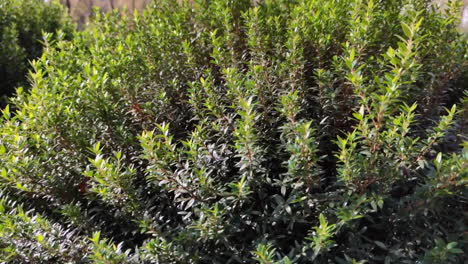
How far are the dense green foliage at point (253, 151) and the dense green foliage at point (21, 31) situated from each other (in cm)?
208

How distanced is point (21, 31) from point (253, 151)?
4895 millimetres

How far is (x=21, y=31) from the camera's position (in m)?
5.39

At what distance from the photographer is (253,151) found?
193cm

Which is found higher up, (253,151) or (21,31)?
(21,31)

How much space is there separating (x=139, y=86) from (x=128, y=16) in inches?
56.6

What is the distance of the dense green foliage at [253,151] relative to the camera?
1.87m

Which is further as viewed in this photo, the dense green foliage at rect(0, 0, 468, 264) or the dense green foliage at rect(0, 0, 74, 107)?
the dense green foliage at rect(0, 0, 74, 107)

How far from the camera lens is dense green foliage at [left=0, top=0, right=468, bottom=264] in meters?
1.87

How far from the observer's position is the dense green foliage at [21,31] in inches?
185

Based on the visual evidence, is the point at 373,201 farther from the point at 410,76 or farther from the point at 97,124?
the point at 97,124

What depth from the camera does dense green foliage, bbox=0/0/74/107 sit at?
471 cm

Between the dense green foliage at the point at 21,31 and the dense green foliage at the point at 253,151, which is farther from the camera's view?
the dense green foliage at the point at 21,31

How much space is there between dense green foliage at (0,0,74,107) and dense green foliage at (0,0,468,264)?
82.0 inches

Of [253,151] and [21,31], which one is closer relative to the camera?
[253,151]
